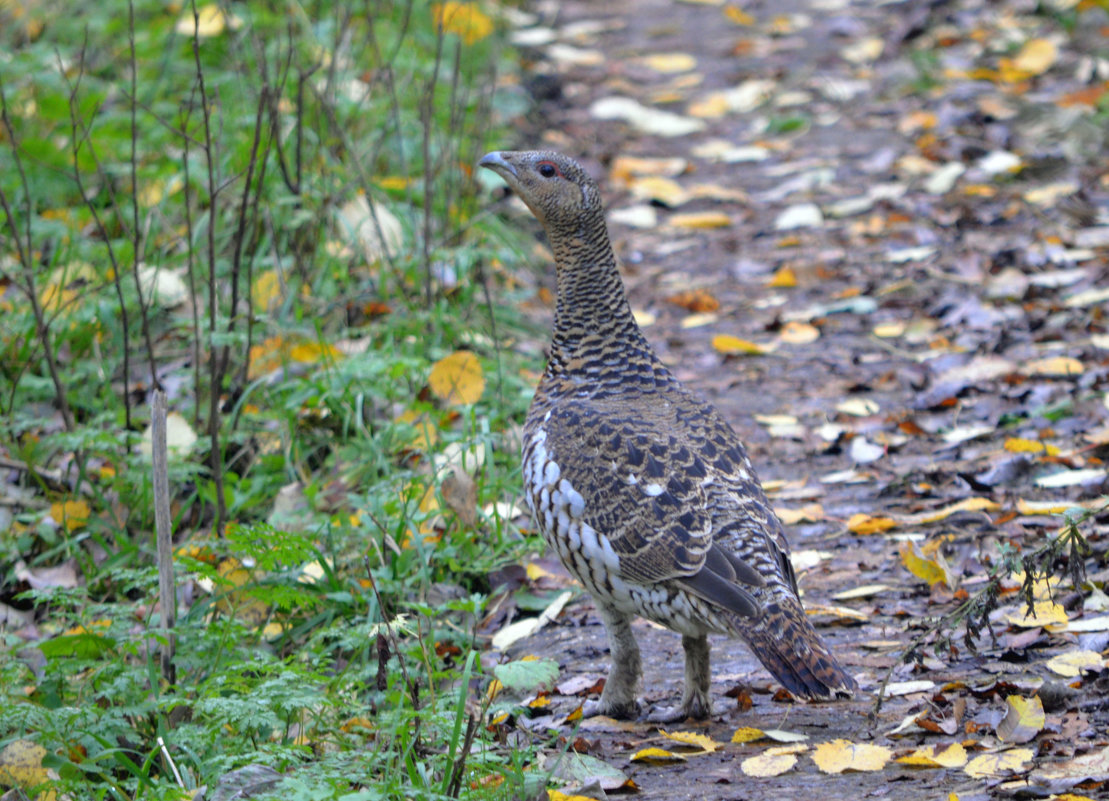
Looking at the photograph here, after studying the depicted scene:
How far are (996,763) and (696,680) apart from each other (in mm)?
957

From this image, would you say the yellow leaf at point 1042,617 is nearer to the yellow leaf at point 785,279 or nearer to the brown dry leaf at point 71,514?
the brown dry leaf at point 71,514

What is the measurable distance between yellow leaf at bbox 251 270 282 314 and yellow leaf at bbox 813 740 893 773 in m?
4.10

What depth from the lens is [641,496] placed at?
3693mm

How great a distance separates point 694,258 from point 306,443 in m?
3.58

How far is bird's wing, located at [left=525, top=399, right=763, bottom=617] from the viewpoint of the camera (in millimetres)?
Answer: 3477

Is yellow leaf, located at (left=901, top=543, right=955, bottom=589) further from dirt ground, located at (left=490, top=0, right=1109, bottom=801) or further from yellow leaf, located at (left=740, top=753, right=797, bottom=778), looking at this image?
yellow leaf, located at (left=740, top=753, right=797, bottom=778)

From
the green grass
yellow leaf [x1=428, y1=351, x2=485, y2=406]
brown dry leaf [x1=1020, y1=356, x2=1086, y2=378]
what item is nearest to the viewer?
the green grass

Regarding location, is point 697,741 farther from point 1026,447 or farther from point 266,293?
point 266,293

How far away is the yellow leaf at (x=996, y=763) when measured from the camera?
3057 millimetres

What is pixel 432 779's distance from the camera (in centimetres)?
315

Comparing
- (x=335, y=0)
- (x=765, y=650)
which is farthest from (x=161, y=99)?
(x=765, y=650)

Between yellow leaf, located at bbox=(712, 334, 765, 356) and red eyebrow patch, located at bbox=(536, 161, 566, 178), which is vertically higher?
red eyebrow patch, located at bbox=(536, 161, 566, 178)

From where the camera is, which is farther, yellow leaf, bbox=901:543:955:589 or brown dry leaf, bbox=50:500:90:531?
brown dry leaf, bbox=50:500:90:531

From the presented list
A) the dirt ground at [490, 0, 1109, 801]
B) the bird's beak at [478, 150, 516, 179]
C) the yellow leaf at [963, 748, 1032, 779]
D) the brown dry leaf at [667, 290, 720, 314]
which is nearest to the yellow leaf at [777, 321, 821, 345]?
the dirt ground at [490, 0, 1109, 801]
